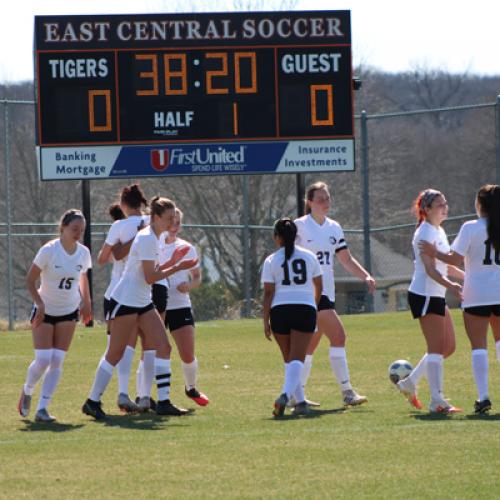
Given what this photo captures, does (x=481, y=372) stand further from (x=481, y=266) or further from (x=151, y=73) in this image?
(x=151, y=73)

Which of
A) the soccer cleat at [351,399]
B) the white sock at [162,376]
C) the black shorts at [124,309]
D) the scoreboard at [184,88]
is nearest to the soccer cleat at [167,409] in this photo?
the white sock at [162,376]

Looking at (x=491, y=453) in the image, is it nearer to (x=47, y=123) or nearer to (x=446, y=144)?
(x=47, y=123)

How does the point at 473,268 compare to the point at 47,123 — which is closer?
A: the point at 473,268

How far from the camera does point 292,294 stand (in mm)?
11344

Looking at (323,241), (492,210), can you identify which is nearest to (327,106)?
(323,241)

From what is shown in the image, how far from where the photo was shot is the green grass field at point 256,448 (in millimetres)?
8039

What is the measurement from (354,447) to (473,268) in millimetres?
2278

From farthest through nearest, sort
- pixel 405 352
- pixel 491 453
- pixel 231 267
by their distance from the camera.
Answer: pixel 231 267
pixel 405 352
pixel 491 453

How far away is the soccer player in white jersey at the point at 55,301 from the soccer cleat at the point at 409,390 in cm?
282

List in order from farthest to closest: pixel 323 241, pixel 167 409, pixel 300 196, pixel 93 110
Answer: pixel 300 196 → pixel 93 110 → pixel 323 241 → pixel 167 409

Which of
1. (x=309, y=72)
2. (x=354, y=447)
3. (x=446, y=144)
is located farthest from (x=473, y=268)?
(x=446, y=144)

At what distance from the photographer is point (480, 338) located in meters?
11.1

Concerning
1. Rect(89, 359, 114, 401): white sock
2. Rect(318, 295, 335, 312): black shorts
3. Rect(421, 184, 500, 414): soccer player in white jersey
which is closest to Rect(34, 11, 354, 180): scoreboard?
Rect(318, 295, 335, 312): black shorts

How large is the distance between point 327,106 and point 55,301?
1260 centimetres
